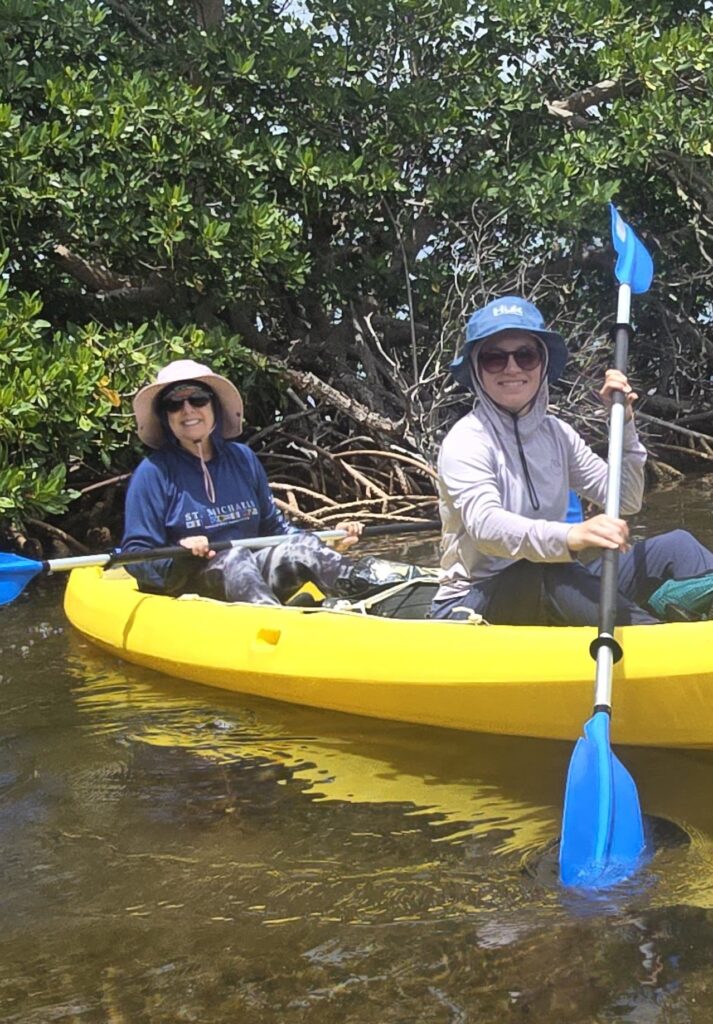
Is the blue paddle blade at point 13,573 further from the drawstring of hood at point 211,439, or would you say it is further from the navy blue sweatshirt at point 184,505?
the drawstring of hood at point 211,439

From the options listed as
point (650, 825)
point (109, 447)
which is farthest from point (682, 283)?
point (650, 825)

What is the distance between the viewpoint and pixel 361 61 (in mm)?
7270

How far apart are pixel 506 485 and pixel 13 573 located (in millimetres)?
2068

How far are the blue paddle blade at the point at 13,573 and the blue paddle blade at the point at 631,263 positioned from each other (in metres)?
2.32

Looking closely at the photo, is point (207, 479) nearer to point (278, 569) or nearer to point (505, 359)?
point (278, 569)

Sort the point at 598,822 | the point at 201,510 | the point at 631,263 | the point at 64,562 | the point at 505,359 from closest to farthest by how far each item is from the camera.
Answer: the point at 598,822
the point at 505,359
the point at 631,263
the point at 64,562
the point at 201,510

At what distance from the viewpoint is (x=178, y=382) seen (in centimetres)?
427

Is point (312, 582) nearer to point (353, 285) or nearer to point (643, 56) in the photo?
point (353, 285)

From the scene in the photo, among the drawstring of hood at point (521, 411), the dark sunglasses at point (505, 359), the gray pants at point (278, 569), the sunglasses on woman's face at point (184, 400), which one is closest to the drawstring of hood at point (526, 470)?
the drawstring of hood at point (521, 411)

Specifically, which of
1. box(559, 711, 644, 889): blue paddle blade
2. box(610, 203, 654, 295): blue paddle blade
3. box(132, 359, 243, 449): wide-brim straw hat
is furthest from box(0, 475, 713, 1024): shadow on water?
box(610, 203, 654, 295): blue paddle blade

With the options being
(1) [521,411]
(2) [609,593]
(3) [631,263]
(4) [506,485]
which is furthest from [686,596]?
(3) [631,263]

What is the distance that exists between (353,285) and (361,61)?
140 centimetres

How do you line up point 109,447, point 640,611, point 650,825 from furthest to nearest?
point 109,447, point 640,611, point 650,825

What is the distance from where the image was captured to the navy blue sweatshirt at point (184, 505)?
423 cm
